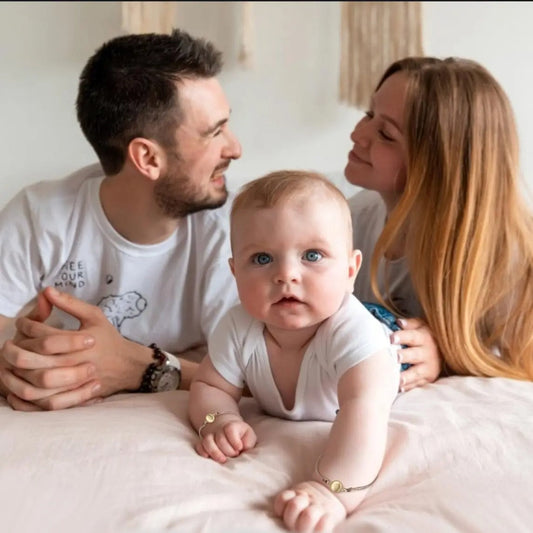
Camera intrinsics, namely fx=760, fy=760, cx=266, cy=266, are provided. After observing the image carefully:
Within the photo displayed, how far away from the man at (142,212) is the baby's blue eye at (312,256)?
47cm

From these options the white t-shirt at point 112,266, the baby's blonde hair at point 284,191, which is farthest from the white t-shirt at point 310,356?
the white t-shirt at point 112,266

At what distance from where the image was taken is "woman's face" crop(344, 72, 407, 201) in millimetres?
1353

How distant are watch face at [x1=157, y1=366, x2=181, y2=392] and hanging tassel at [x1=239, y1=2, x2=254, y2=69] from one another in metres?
0.99

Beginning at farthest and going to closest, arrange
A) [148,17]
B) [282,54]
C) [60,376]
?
[282,54] → [148,17] → [60,376]

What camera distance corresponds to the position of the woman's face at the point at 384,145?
1353mm

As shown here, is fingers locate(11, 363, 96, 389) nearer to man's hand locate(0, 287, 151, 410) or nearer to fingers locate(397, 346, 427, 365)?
man's hand locate(0, 287, 151, 410)

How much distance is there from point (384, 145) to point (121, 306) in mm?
565

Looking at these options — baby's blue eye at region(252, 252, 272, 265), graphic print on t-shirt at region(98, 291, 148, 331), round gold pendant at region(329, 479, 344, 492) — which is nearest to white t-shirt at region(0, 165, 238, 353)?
graphic print on t-shirt at region(98, 291, 148, 331)

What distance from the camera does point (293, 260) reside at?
92cm

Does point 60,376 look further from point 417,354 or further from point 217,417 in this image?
point 417,354

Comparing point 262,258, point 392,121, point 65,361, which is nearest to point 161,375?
point 65,361

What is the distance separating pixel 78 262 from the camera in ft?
4.60

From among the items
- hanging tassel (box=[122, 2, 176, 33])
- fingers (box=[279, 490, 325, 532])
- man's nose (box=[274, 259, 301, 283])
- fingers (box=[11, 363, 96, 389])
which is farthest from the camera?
hanging tassel (box=[122, 2, 176, 33])

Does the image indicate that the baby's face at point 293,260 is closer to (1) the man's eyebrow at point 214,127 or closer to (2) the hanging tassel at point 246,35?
(1) the man's eyebrow at point 214,127
